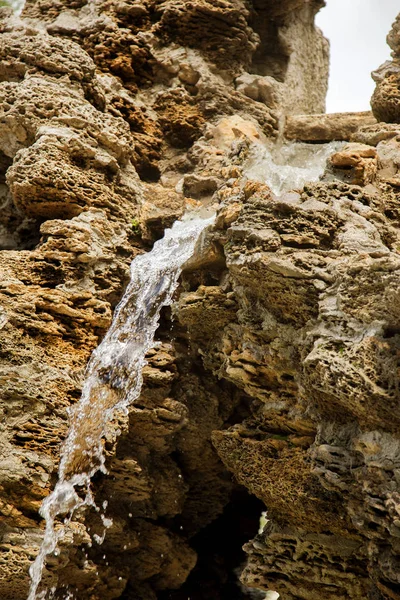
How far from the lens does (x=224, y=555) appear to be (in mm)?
10570

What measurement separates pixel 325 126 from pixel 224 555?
7835 mm

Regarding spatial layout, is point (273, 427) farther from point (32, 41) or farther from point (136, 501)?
point (32, 41)

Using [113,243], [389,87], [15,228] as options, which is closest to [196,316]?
[113,243]

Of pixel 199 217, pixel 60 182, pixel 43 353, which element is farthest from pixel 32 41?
pixel 43 353

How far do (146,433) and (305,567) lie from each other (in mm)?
2767

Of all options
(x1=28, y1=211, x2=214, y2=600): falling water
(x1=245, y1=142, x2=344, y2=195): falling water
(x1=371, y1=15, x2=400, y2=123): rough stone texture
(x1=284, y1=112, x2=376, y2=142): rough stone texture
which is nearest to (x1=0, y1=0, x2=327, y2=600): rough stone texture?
(x1=28, y1=211, x2=214, y2=600): falling water

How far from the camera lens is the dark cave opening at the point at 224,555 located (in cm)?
1004

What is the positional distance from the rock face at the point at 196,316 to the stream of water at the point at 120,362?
142 mm

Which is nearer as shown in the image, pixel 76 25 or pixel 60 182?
pixel 60 182

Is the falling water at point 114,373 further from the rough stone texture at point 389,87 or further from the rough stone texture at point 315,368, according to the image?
the rough stone texture at point 389,87

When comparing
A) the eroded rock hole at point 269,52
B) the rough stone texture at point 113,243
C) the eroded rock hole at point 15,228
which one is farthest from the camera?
the eroded rock hole at point 269,52

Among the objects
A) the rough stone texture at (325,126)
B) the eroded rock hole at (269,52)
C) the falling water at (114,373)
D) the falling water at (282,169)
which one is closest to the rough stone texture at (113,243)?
the falling water at (114,373)

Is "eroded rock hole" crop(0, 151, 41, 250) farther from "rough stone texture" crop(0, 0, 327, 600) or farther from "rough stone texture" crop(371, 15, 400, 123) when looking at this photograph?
"rough stone texture" crop(371, 15, 400, 123)

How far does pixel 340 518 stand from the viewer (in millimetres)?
5891
